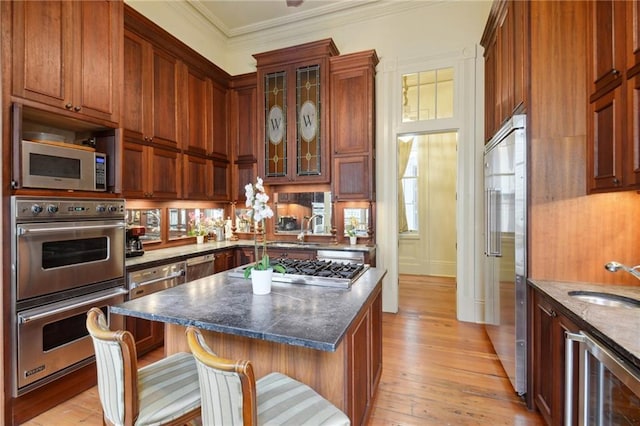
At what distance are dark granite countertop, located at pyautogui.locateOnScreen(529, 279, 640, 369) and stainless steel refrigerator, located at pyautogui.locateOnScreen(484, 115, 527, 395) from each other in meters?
0.30

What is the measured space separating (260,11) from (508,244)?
4.35 m

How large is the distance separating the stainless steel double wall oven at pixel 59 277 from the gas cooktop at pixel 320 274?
112cm

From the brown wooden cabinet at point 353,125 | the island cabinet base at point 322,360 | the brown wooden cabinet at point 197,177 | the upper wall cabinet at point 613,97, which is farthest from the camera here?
the brown wooden cabinet at point 353,125

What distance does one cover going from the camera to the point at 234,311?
148 centimetres

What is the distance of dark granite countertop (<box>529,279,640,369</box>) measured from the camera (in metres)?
1.20

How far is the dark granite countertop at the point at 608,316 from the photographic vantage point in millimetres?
1203

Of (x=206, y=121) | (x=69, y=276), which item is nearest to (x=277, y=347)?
(x=69, y=276)

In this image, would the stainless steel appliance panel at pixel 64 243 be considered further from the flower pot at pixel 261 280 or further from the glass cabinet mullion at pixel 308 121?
the glass cabinet mullion at pixel 308 121

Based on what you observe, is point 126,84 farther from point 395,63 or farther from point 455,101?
point 455,101

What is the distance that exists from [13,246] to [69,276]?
413 mm

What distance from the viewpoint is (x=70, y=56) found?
229 centimetres

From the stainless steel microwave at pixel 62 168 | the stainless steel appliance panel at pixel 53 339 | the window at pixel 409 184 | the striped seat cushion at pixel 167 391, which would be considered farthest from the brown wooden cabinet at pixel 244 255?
the window at pixel 409 184

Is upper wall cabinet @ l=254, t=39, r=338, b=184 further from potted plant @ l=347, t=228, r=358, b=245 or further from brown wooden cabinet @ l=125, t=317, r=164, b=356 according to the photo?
brown wooden cabinet @ l=125, t=317, r=164, b=356

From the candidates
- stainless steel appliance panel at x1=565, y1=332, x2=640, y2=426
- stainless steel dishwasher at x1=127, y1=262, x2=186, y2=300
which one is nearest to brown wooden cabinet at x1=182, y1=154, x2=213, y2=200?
stainless steel dishwasher at x1=127, y1=262, x2=186, y2=300
